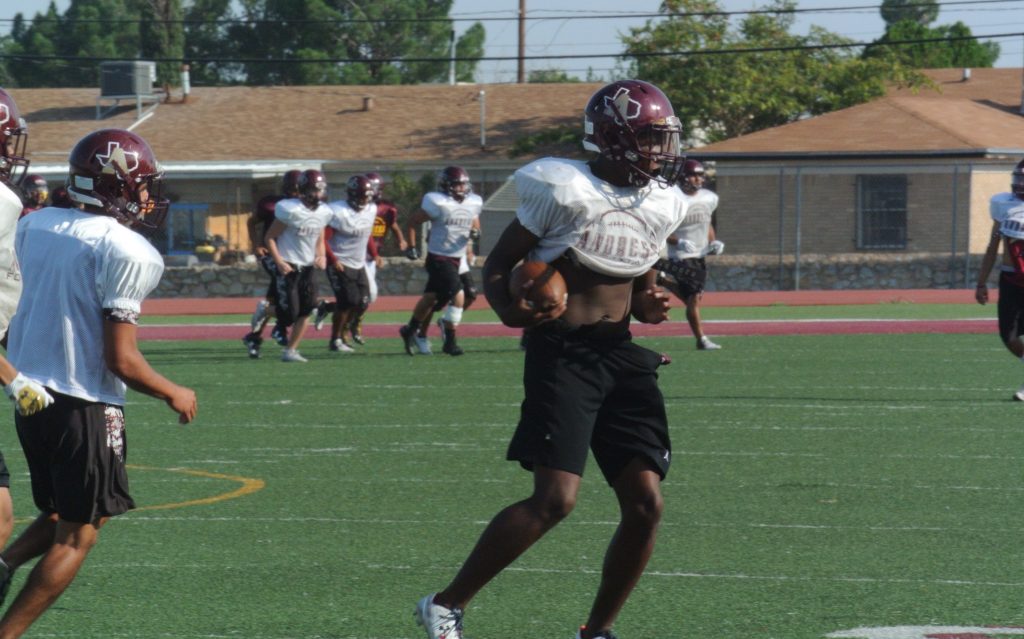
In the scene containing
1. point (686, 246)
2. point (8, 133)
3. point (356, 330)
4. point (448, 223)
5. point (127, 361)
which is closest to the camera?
point (127, 361)

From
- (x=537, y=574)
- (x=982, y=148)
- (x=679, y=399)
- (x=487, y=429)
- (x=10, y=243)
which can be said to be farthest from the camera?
(x=982, y=148)

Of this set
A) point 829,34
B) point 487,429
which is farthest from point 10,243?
point 829,34

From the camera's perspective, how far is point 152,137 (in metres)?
41.7

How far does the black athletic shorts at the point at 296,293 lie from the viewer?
1600cm

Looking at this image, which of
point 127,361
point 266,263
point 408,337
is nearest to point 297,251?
point 266,263

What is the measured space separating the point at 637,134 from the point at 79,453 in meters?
1.98

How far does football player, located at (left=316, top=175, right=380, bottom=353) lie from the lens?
55.4 feet

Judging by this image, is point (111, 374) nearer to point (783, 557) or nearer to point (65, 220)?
point (65, 220)

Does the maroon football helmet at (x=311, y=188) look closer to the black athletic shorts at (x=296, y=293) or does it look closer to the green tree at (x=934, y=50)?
the black athletic shorts at (x=296, y=293)

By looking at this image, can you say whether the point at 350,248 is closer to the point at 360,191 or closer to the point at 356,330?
the point at 360,191

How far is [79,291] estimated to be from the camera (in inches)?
193

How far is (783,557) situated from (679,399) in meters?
5.78

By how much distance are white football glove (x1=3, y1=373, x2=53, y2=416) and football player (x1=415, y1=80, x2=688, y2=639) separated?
52.8 inches

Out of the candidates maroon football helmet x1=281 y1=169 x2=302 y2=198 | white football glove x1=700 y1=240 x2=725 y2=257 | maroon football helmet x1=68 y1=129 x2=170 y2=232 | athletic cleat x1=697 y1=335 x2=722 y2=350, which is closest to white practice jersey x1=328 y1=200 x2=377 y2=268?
maroon football helmet x1=281 y1=169 x2=302 y2=198
